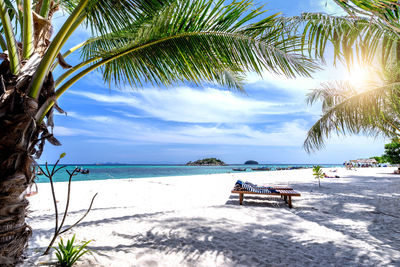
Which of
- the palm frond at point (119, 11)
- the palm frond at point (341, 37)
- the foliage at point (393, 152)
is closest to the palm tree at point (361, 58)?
the palm frond at point (341, 37)

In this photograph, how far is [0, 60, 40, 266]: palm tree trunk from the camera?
1485mm

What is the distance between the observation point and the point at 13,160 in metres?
1.52

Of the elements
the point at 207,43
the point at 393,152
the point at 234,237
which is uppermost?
the point at 207,43

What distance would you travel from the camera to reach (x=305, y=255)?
2.68 m

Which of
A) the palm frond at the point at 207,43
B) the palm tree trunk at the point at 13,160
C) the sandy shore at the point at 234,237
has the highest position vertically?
the palm frond at the point at 207,43

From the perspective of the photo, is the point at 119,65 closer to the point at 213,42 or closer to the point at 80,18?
the point at 80,18

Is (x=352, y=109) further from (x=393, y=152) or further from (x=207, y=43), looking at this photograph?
(x=393, y=152)

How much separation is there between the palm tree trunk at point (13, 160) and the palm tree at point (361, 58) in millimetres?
2447

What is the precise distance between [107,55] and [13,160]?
1.49 meters

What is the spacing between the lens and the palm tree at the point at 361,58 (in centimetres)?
182

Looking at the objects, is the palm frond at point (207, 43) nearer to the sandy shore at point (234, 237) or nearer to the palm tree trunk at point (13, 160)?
the palm tree trunk at point (13, 160)

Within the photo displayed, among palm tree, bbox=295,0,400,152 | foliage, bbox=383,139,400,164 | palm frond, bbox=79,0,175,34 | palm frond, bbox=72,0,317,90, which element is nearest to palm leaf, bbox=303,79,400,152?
palm tree, bbox=295,0,400,152

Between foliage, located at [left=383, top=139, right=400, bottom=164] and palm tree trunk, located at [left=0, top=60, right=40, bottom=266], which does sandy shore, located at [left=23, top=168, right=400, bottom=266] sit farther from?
foliage, located at [left=383, top=139, right=400, bottom=164]

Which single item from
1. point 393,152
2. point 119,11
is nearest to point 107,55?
point 119,11
